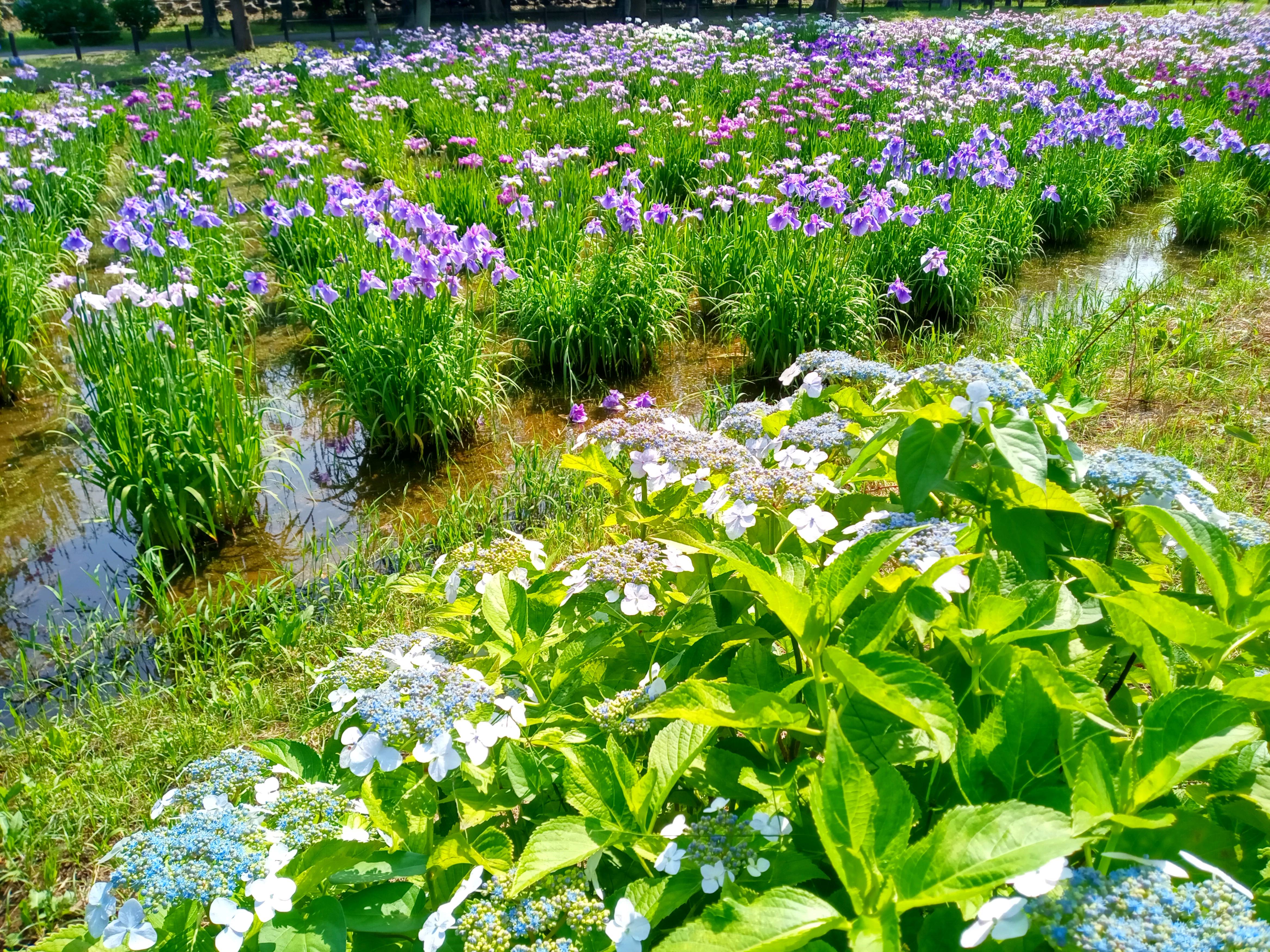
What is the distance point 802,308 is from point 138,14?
24510 millimetres

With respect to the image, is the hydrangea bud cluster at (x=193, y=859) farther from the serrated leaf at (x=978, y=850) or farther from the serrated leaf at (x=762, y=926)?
the serrated leaf at (x=978, y=850)

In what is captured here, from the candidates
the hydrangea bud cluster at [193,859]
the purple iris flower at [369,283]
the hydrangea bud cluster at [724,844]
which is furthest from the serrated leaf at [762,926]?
the purple iris flower at [369,283]

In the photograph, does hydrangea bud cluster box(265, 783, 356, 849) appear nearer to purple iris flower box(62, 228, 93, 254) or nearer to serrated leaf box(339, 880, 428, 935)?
serrated leaf box(339, 880, 428, 935)

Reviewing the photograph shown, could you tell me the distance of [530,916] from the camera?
1.02 m

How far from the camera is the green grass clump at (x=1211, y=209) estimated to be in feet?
22.3

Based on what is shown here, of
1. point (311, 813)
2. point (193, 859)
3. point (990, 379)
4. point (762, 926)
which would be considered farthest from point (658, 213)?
point (762, 926)

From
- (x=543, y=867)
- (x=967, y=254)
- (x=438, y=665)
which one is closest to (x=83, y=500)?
(x=438, y=665)

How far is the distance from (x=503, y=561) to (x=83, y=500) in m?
3.40

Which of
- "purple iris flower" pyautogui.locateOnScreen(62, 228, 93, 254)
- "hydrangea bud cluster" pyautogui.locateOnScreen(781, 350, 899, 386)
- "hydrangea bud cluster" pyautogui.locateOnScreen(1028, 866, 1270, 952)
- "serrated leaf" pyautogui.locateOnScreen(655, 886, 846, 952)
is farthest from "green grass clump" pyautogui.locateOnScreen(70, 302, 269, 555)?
"hydrangea bud cluster" pyautogui.locateOnScreen(1028, 866, 1270, 952)

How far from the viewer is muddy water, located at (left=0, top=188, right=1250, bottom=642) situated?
3631 millimetres

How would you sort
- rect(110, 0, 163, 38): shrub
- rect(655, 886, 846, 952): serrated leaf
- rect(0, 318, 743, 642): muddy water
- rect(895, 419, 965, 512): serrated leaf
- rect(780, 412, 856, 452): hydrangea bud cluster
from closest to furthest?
rect(655, 886, 846, 952): serrated leaf, rect(895, 419, 965, 512): serrated leaf, rect(780, 412, 856, 452): hydrangea bud cluster, rect(0, 318, 743, 642): muddy water, rect(110, 0, 163, 38): shrub

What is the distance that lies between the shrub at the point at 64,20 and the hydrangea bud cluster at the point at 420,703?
86.6 feet

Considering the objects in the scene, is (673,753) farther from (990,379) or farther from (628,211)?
(628,211)

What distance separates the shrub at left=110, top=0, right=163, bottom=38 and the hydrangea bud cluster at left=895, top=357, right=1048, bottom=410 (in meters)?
25.4
